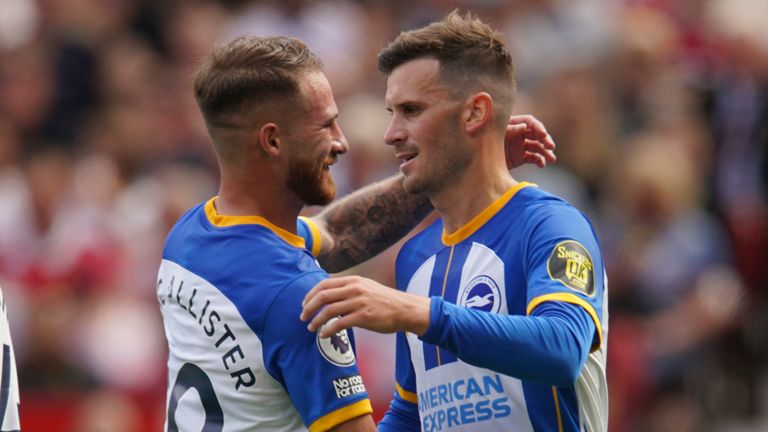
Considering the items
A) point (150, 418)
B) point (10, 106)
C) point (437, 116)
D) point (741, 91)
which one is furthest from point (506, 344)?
point (10, 106)

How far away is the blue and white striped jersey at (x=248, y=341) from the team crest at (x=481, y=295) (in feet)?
1.61

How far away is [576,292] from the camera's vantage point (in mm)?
4879

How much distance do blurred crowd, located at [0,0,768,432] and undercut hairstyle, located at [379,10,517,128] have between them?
4252 mm

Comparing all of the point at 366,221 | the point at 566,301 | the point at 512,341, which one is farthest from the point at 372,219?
the point at 512,341

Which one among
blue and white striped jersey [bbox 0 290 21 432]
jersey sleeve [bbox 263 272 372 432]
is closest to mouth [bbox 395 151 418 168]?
jersey sleeve [bbox 263 272 372 432]

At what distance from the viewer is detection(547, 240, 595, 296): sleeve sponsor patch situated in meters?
4.90

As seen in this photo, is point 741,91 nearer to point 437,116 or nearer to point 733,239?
point 733,239

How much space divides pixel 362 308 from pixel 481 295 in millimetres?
882

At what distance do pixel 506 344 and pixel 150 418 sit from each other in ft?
18.9

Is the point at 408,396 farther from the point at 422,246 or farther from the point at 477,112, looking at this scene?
the point at 477,112

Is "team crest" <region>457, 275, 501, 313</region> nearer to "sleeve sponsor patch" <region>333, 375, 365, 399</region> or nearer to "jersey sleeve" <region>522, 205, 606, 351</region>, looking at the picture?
"jersey sleeve" <region>522, 205, 606, 351</region>

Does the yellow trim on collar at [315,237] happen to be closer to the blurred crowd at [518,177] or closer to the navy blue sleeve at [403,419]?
the navy blue sleeve at [403,419]

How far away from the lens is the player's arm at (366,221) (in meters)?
6.15

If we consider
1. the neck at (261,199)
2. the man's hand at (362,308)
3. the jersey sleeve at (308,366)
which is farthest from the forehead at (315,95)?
the man's hand at (362,308)
